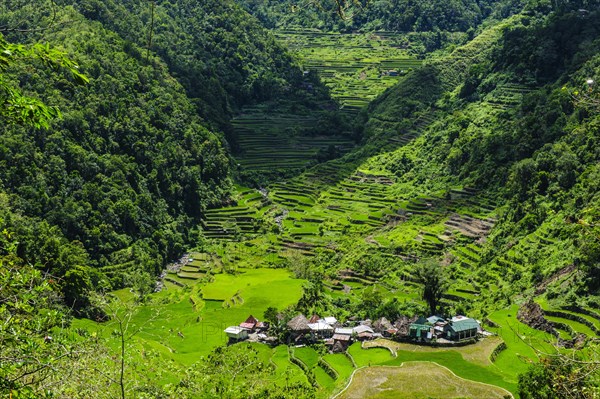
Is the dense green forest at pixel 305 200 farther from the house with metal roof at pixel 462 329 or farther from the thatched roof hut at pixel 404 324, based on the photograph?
the house with metal roof at pixel 462 329

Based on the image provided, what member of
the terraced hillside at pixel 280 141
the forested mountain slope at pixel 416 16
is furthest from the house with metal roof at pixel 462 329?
the forested mountain slope at pixel 416 16

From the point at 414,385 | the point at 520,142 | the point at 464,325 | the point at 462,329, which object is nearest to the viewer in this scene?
the point at 414,385

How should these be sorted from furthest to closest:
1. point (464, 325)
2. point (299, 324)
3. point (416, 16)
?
point (416, 16) < point (299, 324) < point (464, 325)

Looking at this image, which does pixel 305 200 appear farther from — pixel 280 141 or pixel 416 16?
pixel 416 16

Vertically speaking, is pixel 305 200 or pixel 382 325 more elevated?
pixel 382 325

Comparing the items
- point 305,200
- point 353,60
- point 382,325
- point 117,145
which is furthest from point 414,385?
point 353,60

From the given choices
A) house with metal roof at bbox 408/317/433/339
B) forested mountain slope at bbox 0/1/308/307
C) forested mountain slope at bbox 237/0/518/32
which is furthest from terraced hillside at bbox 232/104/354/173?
house with metal roof at bbox 408/317/433/339

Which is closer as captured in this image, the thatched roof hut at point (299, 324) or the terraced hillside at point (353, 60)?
the thatched roof hut at point (299, 324)

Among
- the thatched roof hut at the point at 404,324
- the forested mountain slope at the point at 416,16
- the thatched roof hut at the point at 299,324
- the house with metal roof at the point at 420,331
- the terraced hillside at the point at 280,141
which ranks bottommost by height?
the terraced hillside at the point at 280,141
